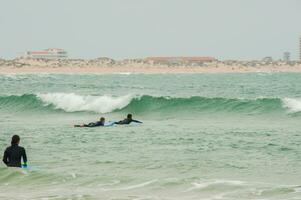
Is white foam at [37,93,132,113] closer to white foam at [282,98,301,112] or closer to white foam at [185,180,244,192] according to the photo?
white foam at [282,98,301,112]

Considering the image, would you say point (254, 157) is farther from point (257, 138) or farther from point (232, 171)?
point (257, 138)

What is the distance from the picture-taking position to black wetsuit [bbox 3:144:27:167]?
1620 cm

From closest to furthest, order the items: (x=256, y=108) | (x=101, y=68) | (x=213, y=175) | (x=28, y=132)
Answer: (x=213, y=175) < (x=28, y=132) < (x=256, y=108) < (x=101, y=68)

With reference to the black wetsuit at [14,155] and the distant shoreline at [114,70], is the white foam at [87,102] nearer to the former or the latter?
the black wetsuit at [14,155]

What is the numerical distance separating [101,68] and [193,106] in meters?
155

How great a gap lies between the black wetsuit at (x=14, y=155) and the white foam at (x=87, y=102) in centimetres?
2590

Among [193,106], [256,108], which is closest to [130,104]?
[193,106]

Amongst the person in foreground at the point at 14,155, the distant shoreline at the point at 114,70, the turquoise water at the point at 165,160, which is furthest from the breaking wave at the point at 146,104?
the distant shoreline at the point at 114,70

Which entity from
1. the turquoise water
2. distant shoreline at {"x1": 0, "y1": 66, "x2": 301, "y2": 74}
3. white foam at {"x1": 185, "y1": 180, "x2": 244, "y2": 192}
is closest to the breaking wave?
the turquoise water

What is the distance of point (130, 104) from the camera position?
1681 inches

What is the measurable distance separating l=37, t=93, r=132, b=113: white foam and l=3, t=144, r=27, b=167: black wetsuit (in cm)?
2590

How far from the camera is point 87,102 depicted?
150 feet

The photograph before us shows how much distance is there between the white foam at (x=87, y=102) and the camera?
143 ft

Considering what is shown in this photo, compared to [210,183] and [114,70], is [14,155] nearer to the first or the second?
[210,183]
